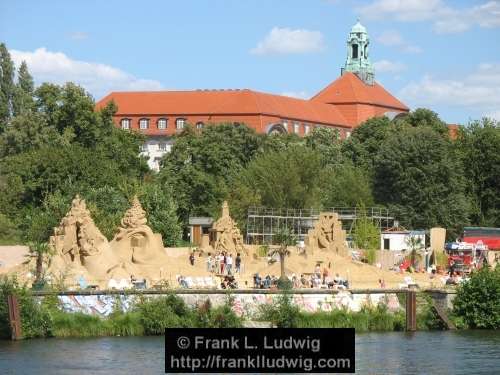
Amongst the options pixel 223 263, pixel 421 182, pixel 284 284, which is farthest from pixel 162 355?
pixel 421 182

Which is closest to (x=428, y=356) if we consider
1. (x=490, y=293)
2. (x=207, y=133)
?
(x=490, y=293)

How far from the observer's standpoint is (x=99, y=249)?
75438mm

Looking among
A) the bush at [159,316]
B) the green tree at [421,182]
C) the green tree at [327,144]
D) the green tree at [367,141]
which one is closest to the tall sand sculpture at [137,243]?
the bush at [159,316]

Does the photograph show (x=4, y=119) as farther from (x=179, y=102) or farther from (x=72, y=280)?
(x=72, y=280)

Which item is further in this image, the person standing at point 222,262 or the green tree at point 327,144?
the green tree at point 327,144

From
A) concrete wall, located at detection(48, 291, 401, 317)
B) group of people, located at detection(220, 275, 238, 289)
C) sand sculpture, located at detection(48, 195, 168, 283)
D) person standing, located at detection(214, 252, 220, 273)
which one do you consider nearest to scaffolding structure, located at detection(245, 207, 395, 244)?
person standing, located at detection(214, 252, 220, 273)

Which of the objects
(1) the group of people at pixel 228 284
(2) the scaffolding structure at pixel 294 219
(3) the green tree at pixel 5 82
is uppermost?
(3) the green tree at pixel 5 82

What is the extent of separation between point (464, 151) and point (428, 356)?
Answer: 228ft

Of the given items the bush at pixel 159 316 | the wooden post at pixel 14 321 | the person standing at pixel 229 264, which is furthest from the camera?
the person standing at pixel 229 264

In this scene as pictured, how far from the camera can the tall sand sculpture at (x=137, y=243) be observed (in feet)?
254

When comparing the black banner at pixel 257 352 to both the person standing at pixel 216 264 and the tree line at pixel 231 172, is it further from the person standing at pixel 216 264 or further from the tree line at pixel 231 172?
the tree line at pixel 231 172

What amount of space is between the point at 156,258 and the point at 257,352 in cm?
2771

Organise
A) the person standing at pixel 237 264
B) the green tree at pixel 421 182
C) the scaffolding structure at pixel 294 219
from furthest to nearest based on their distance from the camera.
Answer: the green tree at pixel 421 182, the scaffolding structure at pixel 294 219, the person standing at pixel 237 264

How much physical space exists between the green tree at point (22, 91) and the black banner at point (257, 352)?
3429 inches
